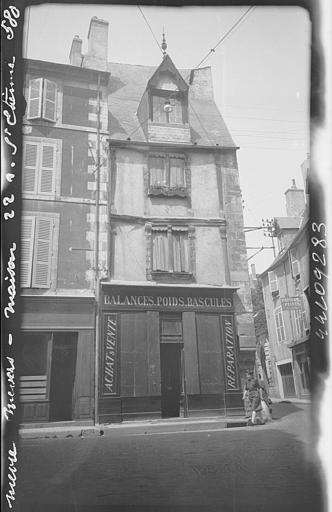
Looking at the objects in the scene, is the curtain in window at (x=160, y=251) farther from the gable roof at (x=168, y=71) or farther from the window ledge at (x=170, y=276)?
the gable roof at (x=168, y=71)

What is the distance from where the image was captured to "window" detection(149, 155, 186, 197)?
4.98 metres

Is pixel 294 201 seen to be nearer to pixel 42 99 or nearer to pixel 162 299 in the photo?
pixel 162 299

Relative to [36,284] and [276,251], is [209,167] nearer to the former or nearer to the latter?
[276,251]

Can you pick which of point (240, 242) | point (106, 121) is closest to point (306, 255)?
point (240, 242)

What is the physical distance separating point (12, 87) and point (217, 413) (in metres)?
3.64

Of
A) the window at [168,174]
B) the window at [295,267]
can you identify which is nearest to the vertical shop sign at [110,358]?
the window at [168,174]

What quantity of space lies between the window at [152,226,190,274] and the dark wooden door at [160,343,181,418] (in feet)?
3.12

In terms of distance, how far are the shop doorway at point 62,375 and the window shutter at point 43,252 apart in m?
0.66

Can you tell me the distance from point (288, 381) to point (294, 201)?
1690 mm

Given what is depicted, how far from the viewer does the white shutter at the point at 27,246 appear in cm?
320

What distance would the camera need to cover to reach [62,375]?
164 inches

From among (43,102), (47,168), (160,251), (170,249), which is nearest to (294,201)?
(170,249)

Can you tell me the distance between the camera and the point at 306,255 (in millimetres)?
3031

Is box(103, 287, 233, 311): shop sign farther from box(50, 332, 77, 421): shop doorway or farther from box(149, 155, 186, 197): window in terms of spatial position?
box(149, 155, 186, 197): window
